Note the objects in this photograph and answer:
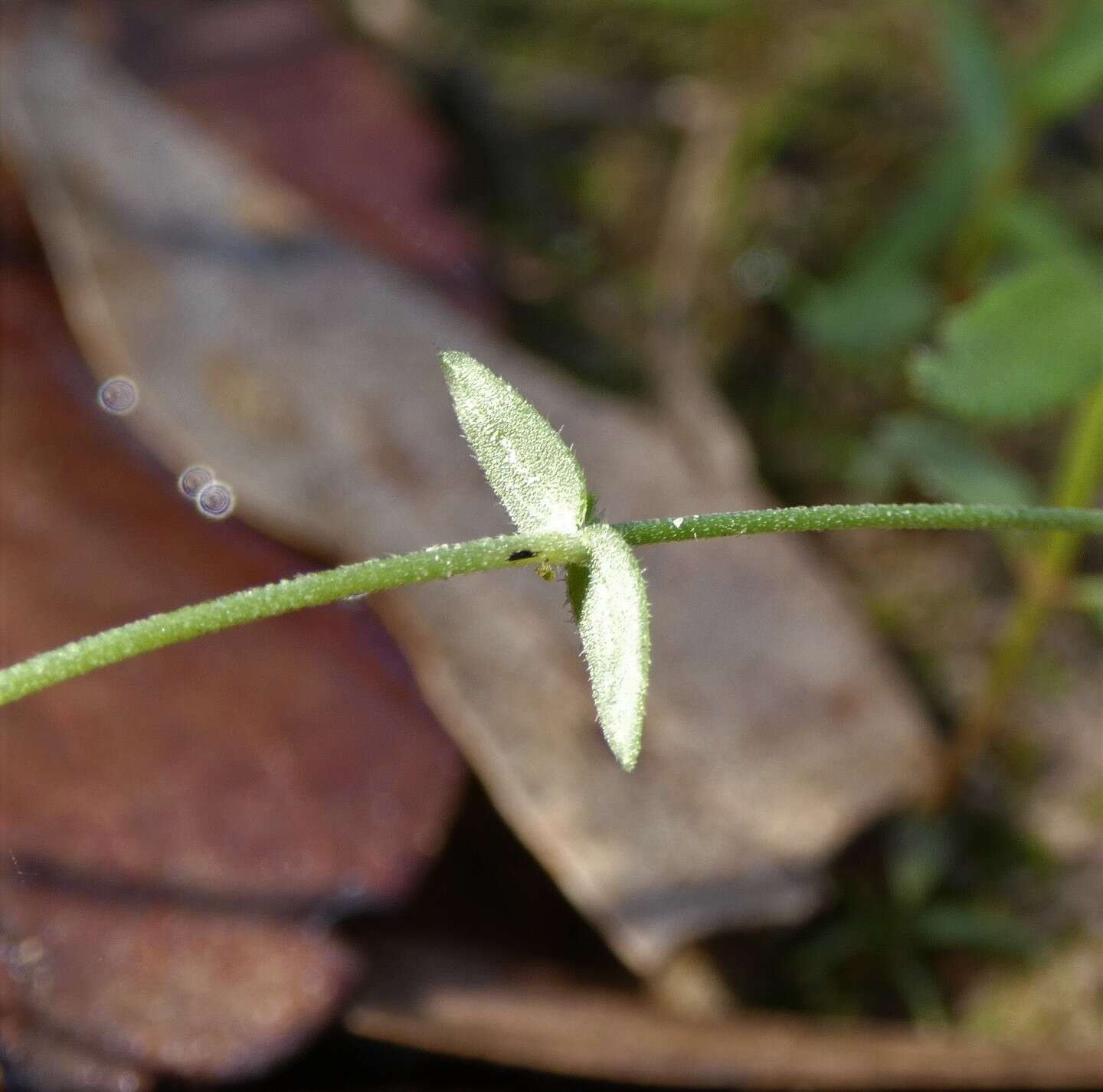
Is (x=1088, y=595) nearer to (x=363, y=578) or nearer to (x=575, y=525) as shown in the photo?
(x=575, y=525)

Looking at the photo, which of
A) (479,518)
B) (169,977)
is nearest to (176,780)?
(169,977)

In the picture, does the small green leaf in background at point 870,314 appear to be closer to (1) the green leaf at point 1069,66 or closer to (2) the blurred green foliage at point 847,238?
(2) the blurred green foliage at point 847,238

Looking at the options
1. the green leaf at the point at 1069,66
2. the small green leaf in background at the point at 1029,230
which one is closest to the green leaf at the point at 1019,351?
the small green leaf in background at the point at 1029,230

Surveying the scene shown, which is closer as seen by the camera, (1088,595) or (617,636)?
(617,636)

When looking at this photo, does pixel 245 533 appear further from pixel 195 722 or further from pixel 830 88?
pixel 830 88

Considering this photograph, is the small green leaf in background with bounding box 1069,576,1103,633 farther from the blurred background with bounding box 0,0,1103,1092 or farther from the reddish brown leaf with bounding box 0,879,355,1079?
the reddish brown leaf with bounding box 0,879,355,1079

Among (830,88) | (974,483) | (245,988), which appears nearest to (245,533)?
(245,988)
